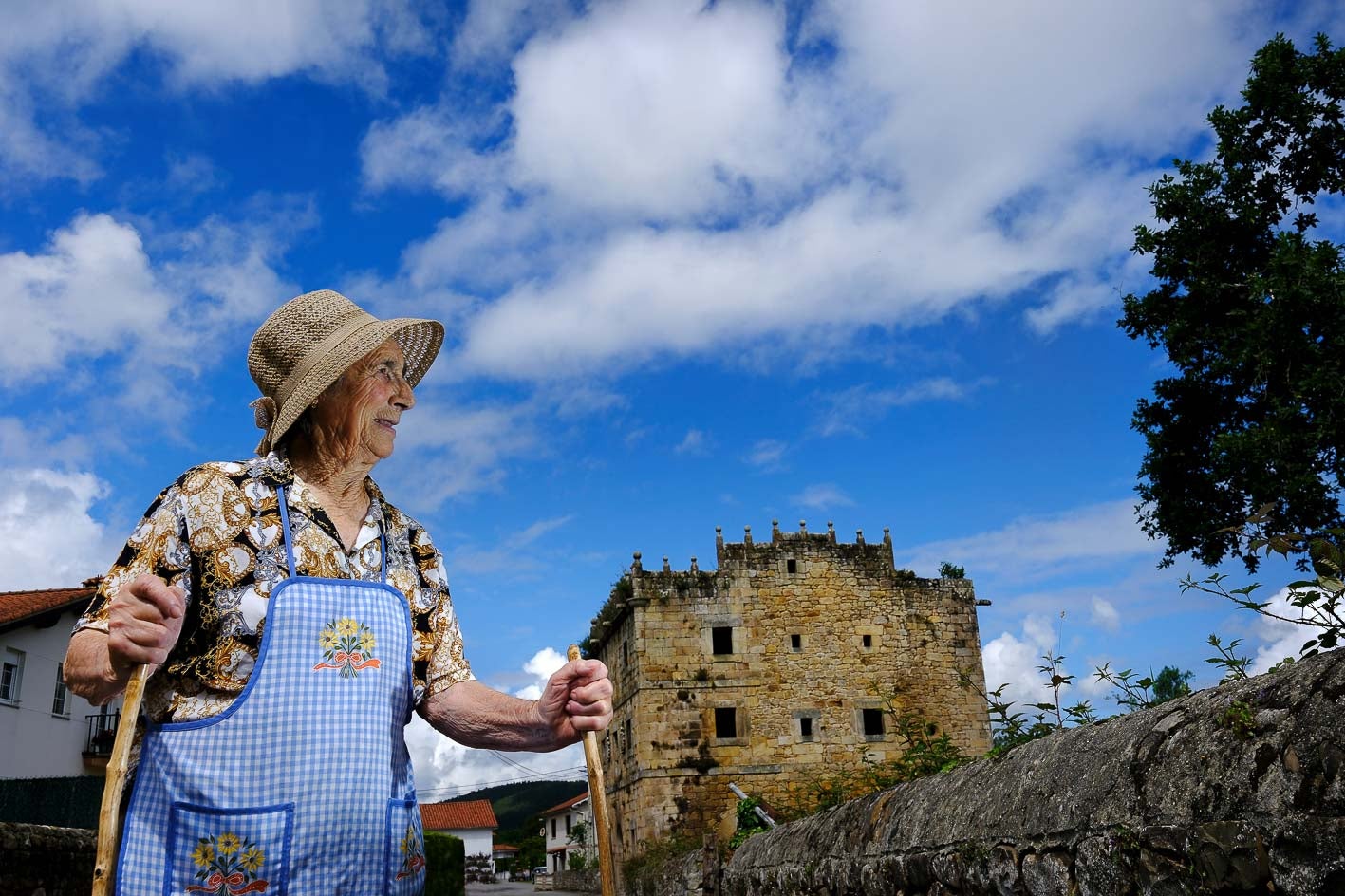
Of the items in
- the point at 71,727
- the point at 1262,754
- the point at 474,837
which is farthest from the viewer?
the point at 474,837

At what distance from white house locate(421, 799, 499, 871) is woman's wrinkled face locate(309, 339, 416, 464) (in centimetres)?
6248

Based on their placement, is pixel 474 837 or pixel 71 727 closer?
pixel 71 727

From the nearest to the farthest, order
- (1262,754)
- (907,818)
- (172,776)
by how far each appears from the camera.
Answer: (172,776)
(1262,754)
(907,818)

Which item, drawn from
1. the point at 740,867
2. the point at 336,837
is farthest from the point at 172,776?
the point at 740,867

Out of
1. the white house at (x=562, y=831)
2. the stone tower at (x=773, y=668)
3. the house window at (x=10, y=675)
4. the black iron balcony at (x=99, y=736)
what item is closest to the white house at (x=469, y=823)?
the white house at (x=562, y=831)

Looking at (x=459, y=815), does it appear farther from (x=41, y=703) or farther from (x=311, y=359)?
(x=311, y=359)

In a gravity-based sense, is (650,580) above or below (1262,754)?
above

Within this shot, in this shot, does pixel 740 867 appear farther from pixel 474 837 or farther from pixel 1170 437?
pixel 474 837

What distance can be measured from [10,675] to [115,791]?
76.5ft

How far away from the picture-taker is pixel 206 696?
78.5 inches

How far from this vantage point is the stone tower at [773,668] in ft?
81.4

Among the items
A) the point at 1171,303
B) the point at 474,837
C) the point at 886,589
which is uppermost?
the point at 1171,303

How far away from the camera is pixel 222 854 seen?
1892mm

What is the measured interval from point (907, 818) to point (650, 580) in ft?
71.5
